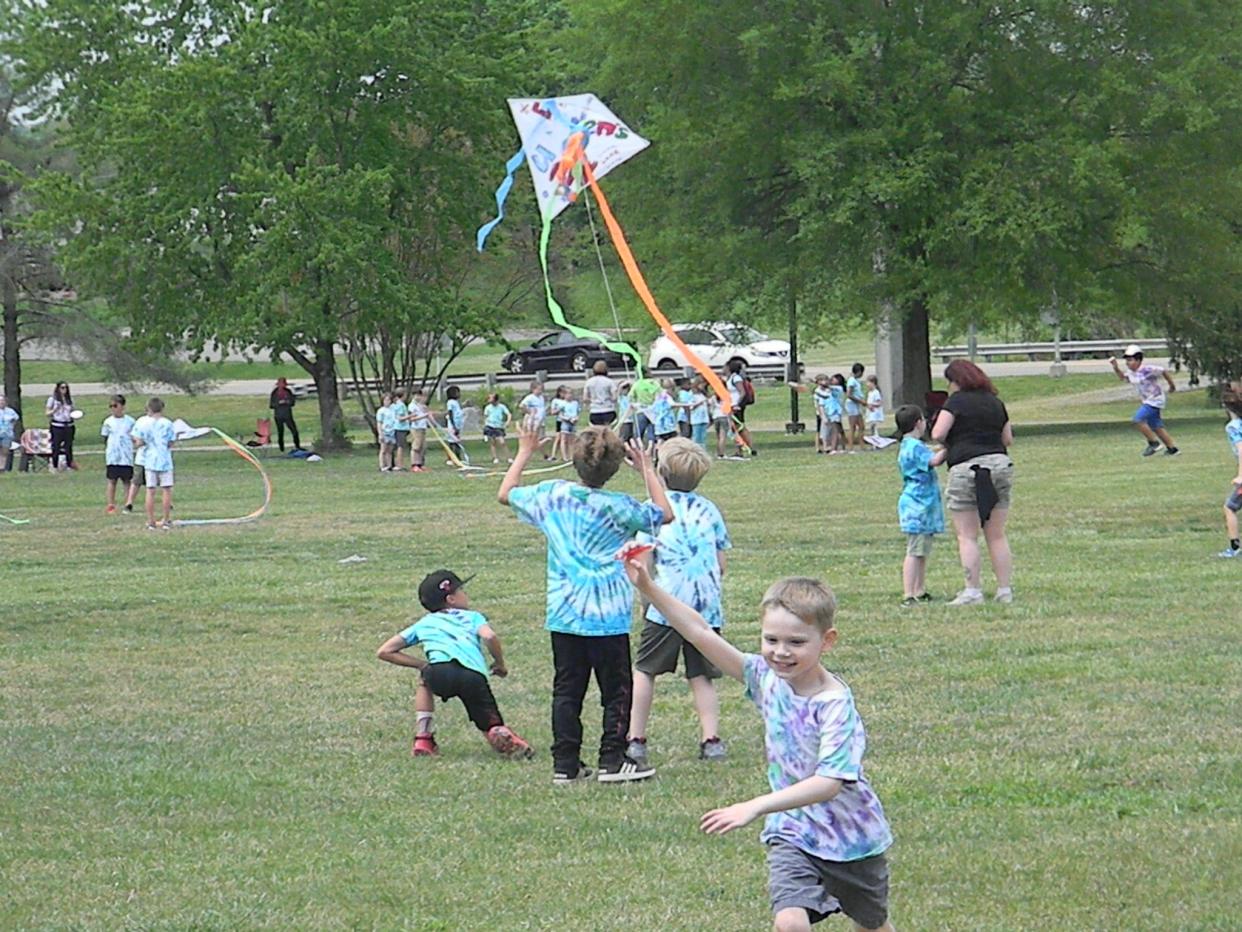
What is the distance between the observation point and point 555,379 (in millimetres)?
61281

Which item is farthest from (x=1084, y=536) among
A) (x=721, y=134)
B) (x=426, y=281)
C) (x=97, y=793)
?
(x=426, y=281)

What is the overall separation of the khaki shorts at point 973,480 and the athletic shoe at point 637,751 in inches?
216

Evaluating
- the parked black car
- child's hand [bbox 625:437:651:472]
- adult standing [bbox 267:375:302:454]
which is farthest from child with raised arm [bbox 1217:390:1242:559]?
the parked black car

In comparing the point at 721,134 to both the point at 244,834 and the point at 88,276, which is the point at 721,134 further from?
the point at 244,834

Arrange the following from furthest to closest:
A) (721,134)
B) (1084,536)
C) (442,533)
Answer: (721,134), (442,533), (1084,536)

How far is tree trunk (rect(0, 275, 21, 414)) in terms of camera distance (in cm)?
4459

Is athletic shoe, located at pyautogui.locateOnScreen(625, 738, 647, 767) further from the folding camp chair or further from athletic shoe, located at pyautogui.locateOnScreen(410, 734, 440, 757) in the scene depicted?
the folding camp chair

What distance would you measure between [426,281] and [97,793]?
36.2 metres

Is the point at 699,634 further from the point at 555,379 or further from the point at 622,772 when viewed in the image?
the point at 555,379

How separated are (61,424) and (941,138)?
17.6 metres

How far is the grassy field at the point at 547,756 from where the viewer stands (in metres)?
6.63

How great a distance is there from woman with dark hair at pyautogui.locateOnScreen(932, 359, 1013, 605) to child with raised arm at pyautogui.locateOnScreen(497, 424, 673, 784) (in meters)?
5.57

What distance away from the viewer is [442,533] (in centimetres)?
2231

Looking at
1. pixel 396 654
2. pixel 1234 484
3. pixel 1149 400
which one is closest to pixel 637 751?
pixel 396 654
